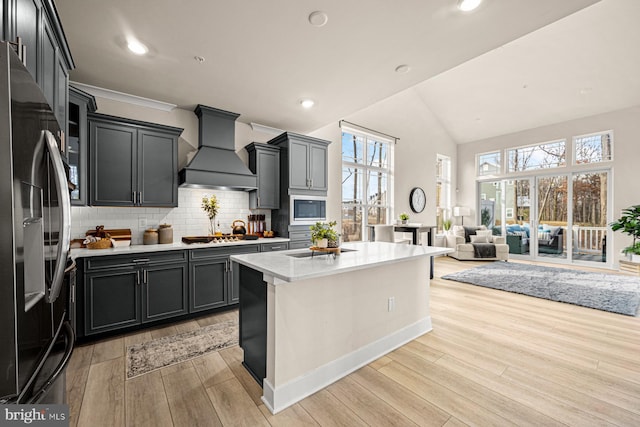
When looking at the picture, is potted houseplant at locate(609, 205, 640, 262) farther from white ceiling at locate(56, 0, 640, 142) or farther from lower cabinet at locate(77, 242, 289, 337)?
lower cabinet at locate(77, 242, 289, 337)

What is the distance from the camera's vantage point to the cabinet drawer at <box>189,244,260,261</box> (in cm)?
324

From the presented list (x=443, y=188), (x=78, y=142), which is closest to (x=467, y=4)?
(x=78, y=142)

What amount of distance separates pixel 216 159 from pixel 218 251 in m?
1.28

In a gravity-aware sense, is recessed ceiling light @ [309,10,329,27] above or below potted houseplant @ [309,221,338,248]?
above

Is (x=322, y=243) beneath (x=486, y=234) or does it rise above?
above

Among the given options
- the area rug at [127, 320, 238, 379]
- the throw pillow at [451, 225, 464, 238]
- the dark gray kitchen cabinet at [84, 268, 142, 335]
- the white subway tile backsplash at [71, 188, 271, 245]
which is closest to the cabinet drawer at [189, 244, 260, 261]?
the dark gray kitchen cabinet at [84, 268, 142, 335]

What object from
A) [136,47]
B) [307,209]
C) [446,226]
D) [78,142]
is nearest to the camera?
[136,47]

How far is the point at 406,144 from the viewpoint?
23.0 feet

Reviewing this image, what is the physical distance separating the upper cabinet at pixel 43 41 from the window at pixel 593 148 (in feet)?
30.1

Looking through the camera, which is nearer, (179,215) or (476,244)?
(179,215)

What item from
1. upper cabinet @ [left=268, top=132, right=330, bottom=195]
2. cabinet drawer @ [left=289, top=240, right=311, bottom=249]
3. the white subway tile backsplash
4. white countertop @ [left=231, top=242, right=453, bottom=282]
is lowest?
cabinet drawer @ [left=289, top=240, right=311, bottom=249]

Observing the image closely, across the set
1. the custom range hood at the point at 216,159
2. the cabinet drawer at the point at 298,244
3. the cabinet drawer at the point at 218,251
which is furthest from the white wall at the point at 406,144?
the cabinet drawer at the point at 218,251

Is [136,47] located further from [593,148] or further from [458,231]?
[593,148]

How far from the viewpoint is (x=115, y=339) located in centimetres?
279
